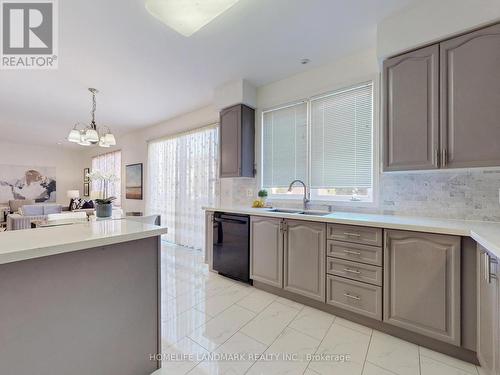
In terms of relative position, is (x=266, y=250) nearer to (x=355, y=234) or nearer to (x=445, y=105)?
(x=355, y=234)

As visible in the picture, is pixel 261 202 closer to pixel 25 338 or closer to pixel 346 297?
pixel 346 297

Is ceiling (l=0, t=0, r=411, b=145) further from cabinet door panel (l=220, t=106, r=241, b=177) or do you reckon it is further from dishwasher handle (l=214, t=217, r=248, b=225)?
dishwasher handle (l=214, t=217, r=248, b=225)

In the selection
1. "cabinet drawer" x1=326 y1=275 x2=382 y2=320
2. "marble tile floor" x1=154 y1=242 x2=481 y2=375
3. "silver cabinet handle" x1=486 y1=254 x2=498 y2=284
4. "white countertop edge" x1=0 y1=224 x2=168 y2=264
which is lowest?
"marble tile floor" x1=154 y1=242 x2=481 y2=375

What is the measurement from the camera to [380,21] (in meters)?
1.98

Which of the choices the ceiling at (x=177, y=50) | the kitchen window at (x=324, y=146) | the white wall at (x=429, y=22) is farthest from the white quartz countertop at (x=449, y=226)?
Answer: the ceiling at (x=177, y=50)

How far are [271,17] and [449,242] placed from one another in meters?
2.23

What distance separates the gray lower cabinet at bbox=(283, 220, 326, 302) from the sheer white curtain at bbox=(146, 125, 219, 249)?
1.97 m

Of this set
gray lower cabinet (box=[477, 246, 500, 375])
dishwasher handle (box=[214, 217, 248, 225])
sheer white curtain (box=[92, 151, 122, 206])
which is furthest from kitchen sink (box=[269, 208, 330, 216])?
sheer white curtain (box=[92, 151, 122, 206])

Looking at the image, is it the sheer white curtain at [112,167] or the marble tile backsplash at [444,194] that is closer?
the marble tile backsplash at [444,194]

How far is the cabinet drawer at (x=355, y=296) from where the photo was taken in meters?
1.82

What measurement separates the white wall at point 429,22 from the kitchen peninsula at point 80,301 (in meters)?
2.41

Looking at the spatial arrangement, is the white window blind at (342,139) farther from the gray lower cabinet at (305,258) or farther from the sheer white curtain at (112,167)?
the sheer white curtain at (112,167)

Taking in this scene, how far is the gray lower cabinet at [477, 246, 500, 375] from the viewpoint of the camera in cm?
115

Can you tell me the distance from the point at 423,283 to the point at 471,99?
4.52 feet
